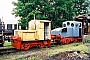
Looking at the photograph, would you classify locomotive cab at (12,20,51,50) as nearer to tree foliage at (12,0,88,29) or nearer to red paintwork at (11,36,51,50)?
red paintwork at (11,36,51,50)

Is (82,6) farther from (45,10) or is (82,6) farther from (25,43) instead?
(25,43)

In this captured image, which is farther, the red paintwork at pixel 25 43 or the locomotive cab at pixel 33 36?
the locomotive cab at pixel 33 36

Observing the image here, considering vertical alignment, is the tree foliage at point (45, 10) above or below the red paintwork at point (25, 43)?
above

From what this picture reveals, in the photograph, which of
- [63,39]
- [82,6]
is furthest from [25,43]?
[82,6]

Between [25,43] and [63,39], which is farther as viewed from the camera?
[63,39]

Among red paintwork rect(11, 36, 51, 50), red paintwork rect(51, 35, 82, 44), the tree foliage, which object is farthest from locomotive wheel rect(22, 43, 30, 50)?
the tree foliage

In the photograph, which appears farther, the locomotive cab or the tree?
the tree

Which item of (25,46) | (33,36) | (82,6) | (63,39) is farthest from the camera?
(82,6)

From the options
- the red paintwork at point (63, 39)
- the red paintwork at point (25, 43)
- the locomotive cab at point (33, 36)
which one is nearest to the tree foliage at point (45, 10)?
the red paintwork at point (63, 39)

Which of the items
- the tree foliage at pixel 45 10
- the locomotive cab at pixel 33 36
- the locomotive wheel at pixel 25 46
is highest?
the tree foliage at pixel 45 10

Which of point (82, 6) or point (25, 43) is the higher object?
point (82, 6)

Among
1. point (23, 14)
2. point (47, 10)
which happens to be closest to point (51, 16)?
point (47, 10)

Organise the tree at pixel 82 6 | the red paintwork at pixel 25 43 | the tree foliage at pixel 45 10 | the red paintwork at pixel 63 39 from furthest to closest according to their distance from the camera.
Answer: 1. the tree at pixel 82 6
2. the tree foliage at pixel 45 10
3. the red paintwork at pixel 63 39
4. the red paintwork at pixel 25 43

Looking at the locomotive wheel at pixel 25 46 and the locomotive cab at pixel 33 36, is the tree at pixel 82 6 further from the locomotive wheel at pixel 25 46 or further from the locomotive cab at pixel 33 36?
the locomotive wheel at pixel 25 46
